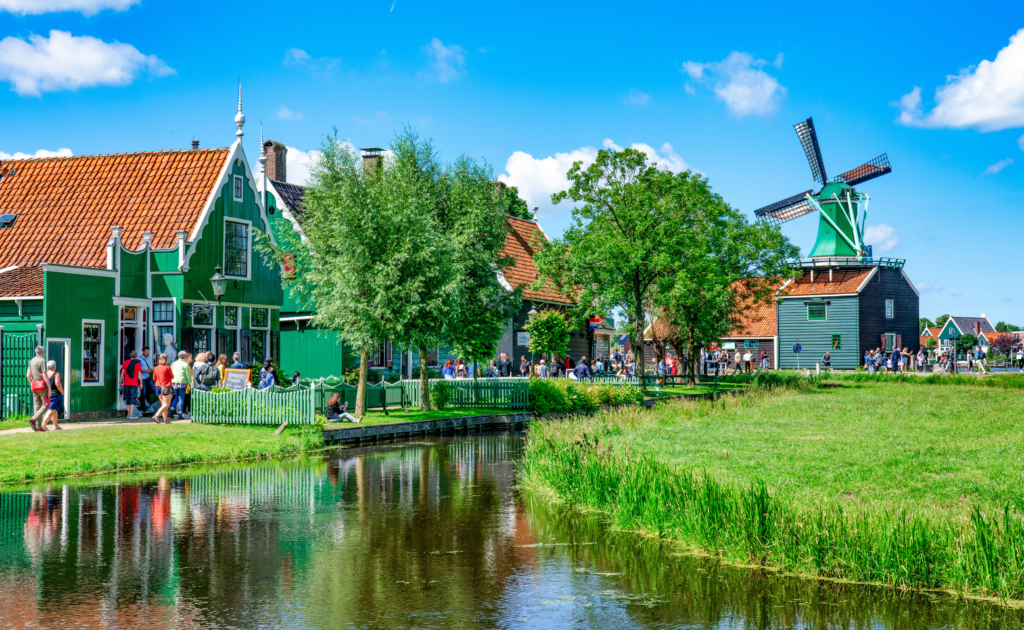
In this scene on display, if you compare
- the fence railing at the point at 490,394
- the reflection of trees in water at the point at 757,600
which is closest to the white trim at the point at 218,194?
the fence railing at the point at 490,394

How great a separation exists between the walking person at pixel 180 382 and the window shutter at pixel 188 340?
2.83 m

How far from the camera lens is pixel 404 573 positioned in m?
9.37

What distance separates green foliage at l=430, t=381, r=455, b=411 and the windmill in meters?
42.3

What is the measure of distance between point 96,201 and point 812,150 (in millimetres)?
56717

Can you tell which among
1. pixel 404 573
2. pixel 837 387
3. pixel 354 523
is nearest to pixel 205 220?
pixel 354 523

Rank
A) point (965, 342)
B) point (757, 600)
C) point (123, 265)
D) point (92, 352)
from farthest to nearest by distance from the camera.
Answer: point (965, 342), point (123, 265), point (92, 352), point (757, 600)

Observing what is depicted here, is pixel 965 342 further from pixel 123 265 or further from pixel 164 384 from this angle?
pixel 164 384

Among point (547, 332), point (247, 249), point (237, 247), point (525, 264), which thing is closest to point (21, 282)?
point (237, 247)

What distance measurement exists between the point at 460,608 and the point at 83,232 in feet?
75.9

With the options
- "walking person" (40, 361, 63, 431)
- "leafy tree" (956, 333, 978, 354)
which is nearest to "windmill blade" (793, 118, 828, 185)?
"leafy tree" (956, 333, 978, 354)

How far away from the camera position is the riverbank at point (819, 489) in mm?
8695

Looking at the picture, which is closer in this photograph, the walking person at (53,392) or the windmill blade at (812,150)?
the walking person at (53,392)

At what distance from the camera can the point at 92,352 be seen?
77.6 feet

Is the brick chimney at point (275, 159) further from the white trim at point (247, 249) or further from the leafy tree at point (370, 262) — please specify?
the leafy tree at point (370, 262)
